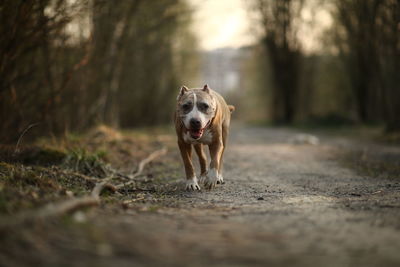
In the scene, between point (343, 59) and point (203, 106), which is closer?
point (203, 106)

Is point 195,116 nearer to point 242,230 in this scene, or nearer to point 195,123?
point 195,123

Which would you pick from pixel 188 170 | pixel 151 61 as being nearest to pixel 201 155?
pixel 188 170

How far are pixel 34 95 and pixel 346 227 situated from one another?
684cm

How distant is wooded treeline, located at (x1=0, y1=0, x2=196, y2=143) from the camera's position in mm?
6473

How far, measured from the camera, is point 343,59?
22266 mm

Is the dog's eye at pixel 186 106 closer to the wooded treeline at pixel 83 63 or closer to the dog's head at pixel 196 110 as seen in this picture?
the dog's head at pixel 196 110

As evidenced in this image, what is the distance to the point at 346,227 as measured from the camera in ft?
10.5

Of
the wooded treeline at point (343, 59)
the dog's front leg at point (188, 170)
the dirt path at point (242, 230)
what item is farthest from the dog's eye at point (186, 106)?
the wooded treeline at point (343, 59)

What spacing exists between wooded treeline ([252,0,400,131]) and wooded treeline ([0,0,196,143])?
19.5 ft

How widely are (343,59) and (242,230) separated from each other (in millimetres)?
20977

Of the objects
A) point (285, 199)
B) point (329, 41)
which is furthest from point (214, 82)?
point (285, 199)

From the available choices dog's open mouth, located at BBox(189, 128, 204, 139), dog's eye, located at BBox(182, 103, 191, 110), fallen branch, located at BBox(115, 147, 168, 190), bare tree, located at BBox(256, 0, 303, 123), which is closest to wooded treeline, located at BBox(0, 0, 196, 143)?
fallen branch, located at BBox(115, 147, 168, 190)

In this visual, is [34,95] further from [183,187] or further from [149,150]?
[183,187]

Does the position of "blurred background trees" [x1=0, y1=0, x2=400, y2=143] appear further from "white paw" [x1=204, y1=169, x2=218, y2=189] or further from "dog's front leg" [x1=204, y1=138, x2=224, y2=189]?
"white paw" [x1=204, y1=169, x2=218, y2=189]
